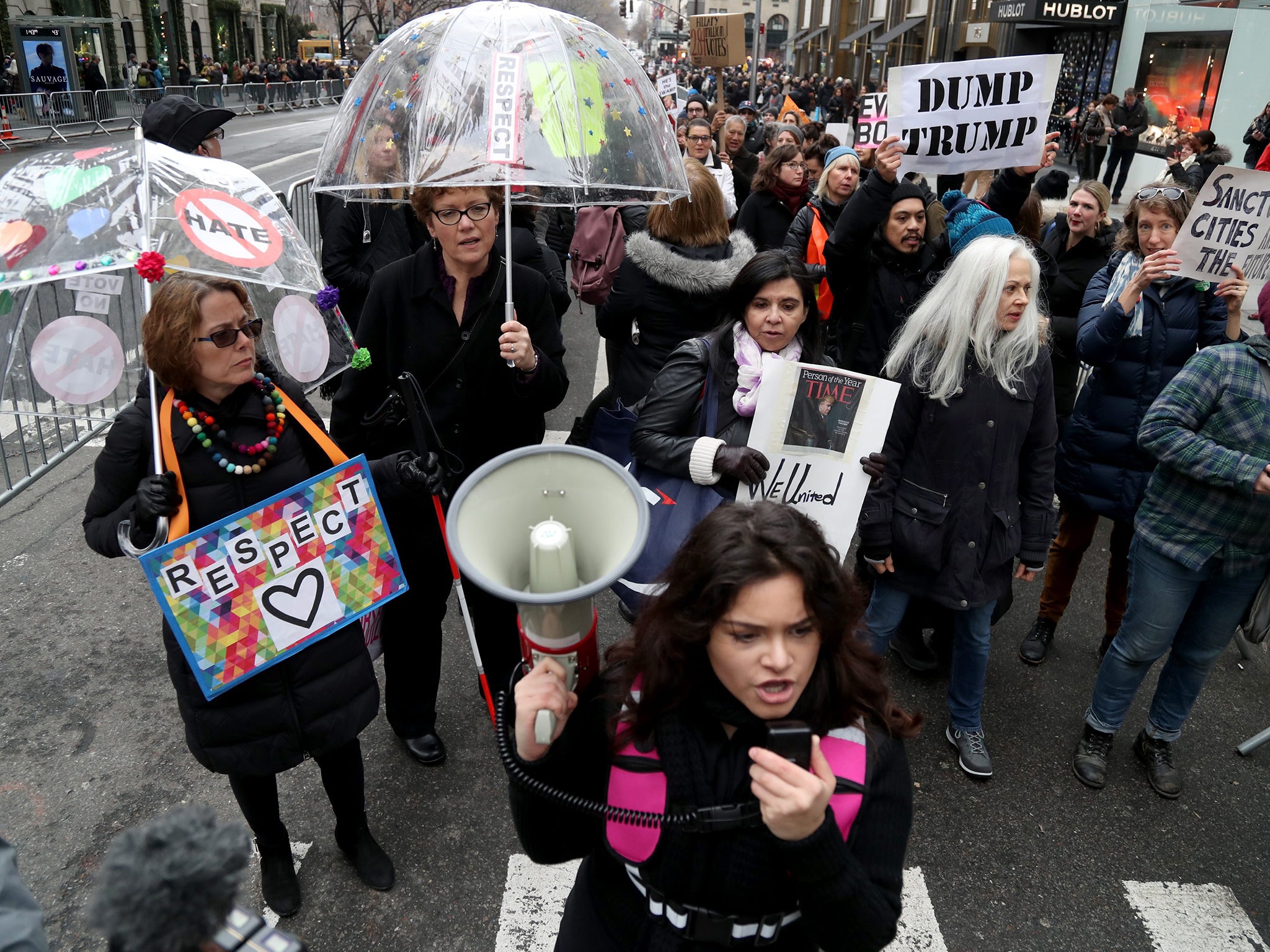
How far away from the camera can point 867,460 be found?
115 inches

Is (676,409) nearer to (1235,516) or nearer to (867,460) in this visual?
(867,460)

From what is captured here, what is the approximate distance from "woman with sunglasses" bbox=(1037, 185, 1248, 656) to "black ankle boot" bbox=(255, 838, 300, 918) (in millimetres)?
3203

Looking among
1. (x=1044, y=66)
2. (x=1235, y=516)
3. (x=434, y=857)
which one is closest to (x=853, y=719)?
(x=434, y=857)

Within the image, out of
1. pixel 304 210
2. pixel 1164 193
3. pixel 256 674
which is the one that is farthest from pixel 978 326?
pixel 304 210

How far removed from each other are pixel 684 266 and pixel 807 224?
1353mm

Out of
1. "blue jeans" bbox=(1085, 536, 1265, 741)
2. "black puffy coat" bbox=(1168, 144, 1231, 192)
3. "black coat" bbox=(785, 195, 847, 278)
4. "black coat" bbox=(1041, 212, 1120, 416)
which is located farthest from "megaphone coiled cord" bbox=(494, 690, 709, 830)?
"black puffy coat" bbox=(1168, 144, 1231, 192)

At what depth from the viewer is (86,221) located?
2.14 metres

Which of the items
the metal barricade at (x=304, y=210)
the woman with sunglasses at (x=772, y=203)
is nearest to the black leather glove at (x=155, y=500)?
the woman with sunglasses at (x=772, y=203)

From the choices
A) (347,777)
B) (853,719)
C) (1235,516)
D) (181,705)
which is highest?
(853,719)

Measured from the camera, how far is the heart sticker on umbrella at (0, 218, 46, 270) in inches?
81.7

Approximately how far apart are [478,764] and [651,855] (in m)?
2.05

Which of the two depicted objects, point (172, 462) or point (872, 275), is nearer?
point (172, 462)

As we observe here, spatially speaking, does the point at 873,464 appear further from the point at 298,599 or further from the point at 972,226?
the point at 972,226

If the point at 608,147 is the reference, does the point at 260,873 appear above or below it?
below
